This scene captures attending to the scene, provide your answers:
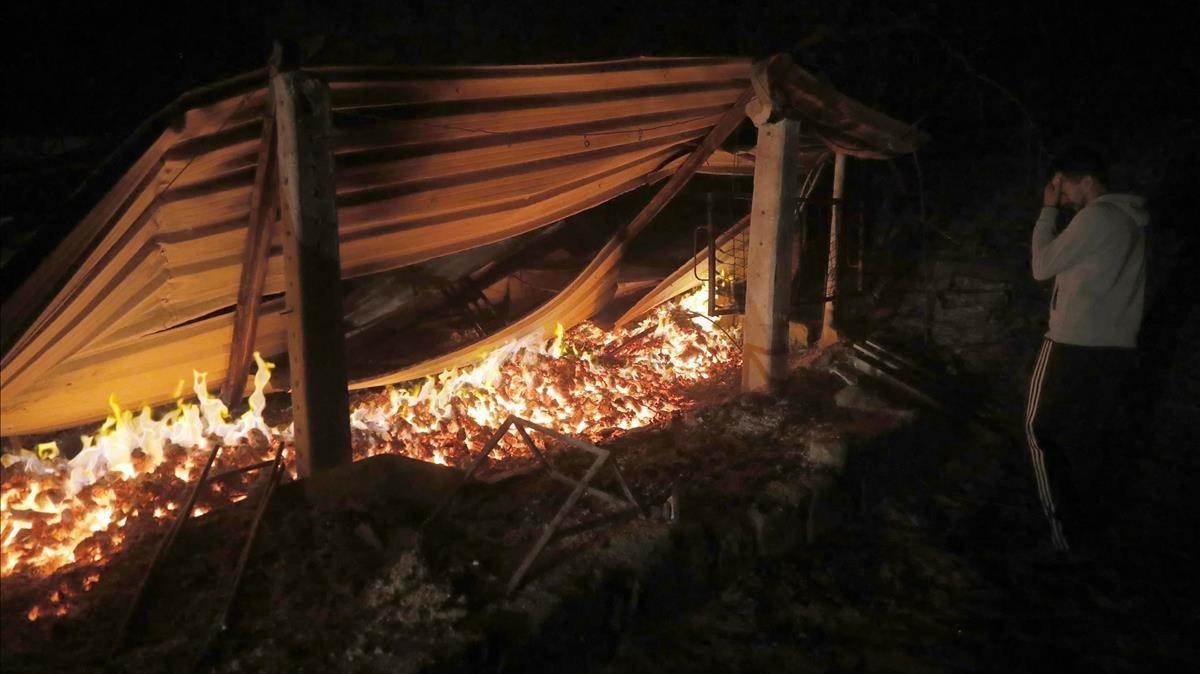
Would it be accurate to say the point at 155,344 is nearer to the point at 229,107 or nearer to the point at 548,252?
the point at 229,107

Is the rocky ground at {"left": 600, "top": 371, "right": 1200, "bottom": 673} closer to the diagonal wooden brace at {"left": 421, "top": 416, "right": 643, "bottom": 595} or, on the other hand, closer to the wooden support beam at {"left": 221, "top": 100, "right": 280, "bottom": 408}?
the diagonal wooden brace at {"left": 421, "top": 416, "right": 643, "bottom": 595}

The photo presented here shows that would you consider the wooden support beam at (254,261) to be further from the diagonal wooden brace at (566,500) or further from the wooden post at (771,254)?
the wooden post at (771,254)

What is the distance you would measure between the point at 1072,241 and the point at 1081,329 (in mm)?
553

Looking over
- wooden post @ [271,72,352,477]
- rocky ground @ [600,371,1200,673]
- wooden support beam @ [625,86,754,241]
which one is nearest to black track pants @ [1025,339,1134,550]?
rocky ground @ [600,371,1200,673]

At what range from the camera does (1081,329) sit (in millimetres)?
4594

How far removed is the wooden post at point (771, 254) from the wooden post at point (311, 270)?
3.33 m

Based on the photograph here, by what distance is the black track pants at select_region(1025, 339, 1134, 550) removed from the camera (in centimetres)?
465

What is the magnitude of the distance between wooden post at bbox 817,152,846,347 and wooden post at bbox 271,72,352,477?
4.96 meters

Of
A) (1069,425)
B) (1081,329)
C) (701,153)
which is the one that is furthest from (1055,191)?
(701,153)

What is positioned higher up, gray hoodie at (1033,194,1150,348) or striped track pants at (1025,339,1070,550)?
gray hoodie at (1033,194,1150,348)

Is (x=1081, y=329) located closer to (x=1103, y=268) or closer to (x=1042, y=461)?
(x=1103, y=268)

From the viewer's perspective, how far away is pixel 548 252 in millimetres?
8352

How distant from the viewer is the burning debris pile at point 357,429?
3.65 m

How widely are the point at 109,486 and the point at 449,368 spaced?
261 cm
